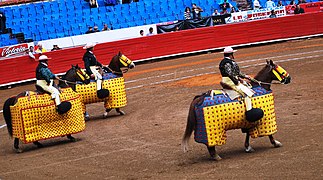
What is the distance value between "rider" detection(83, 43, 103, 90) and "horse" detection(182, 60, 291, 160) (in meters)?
7.35

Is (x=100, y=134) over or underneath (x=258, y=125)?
underneath

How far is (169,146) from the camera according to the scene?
14.8 metres

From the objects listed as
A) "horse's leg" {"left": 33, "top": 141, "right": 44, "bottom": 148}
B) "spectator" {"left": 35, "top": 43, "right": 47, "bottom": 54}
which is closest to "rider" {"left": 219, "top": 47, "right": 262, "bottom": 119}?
"horse's leg" {"left": 33, "top": 141, "right": 44, "bottom": 148}

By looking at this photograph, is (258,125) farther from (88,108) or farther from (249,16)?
(249,16)

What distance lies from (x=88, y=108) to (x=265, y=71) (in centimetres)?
1054

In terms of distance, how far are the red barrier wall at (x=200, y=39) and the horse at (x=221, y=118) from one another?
20.8 meters

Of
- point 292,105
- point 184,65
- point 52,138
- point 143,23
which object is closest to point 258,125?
point 292,105

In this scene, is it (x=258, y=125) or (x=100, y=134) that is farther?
(x=100, y=134)

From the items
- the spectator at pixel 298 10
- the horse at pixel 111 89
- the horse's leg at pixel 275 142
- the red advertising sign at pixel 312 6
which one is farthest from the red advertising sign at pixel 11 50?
the horse's leg at pixel 275 142

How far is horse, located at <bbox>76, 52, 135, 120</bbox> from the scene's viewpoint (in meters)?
19.8

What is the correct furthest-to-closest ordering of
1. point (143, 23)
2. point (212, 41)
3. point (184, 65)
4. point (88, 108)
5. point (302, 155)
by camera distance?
1. point (143, 23)
2. point (212, 41)
3. point (184, 65)
4. point (88, 108)
5. point (302, 155)

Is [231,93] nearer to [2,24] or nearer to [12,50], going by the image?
[12,50]

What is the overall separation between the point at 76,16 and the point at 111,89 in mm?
20874

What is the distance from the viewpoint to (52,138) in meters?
18.2
